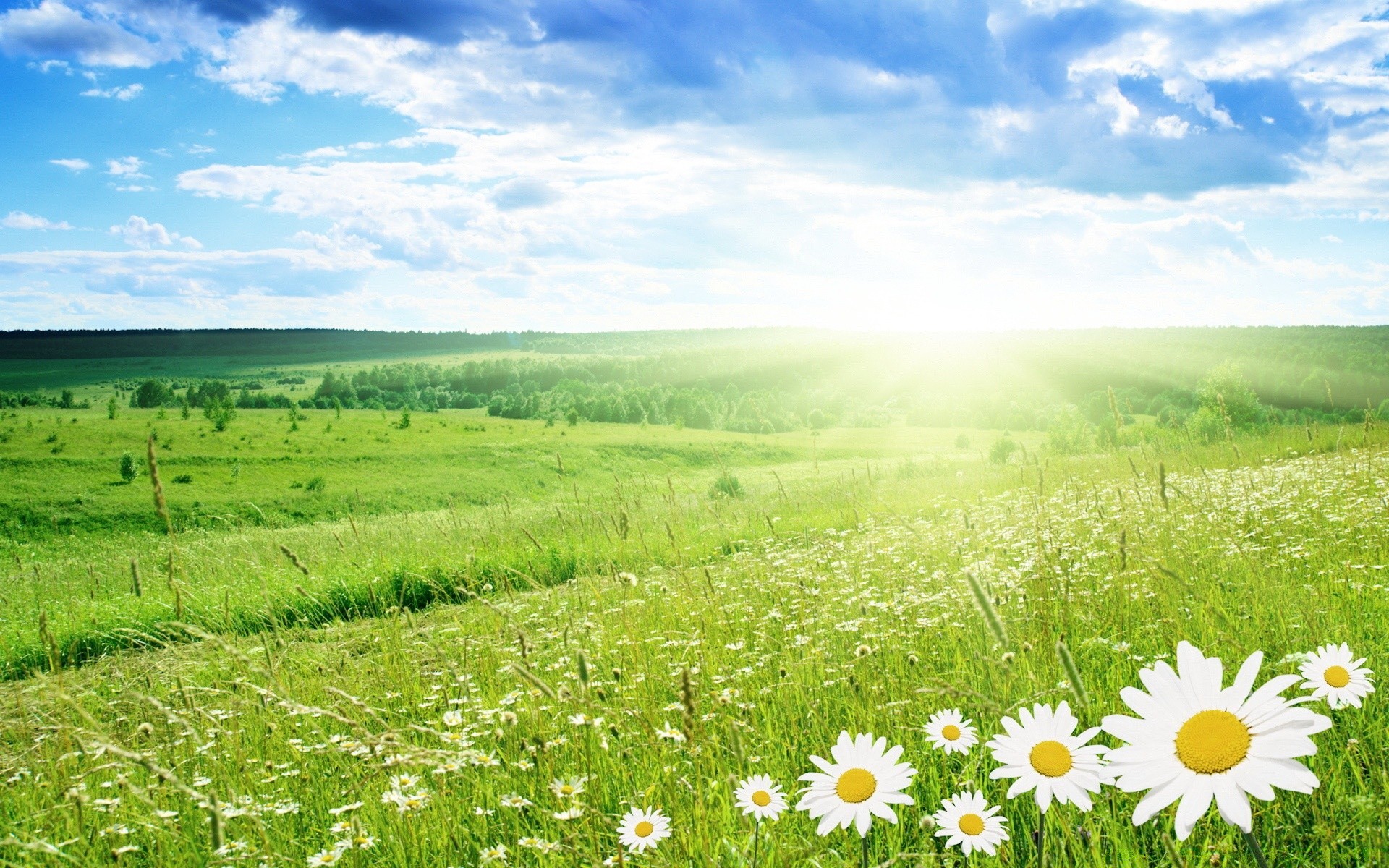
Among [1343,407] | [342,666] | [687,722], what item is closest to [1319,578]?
[687,722]

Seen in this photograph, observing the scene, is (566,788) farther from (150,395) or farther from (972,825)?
(150,395)

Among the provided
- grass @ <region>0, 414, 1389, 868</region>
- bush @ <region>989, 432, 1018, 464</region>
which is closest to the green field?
grass @ <region>0, 414, 1389, 868</region>

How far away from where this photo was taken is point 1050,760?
5.27ft

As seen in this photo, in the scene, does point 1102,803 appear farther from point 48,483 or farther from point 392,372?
point 392,372

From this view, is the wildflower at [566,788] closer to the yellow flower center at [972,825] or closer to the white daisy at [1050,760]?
the yellow flower center at [972,825]

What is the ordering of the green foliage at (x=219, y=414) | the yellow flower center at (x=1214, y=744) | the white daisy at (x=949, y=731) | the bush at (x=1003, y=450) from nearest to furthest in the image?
the yellow flower center at (x=1214, y=744) < the white daisy at (x=949, y=731) < the bush at (x=1003, y=450) < the green foliage at (x=219, y=414)

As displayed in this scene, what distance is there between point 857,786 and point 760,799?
382mm

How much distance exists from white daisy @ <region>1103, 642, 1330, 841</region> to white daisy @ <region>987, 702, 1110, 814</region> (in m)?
0.15

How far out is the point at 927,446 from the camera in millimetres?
67250

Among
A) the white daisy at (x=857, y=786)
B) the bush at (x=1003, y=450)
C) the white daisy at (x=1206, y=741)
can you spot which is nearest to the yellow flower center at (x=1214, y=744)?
the white daisy at (x=1206, y=741)

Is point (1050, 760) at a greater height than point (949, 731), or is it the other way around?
point (1050, 760)

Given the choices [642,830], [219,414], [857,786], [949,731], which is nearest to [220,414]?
[219,414]

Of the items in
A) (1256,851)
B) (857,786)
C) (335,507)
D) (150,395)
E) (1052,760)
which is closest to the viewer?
(1256,851)

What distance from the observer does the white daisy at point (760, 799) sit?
6.27ft
